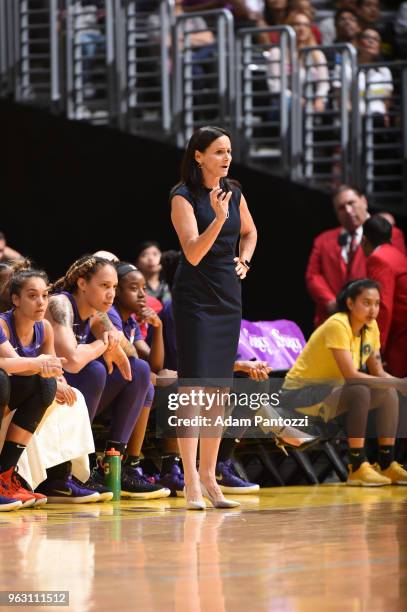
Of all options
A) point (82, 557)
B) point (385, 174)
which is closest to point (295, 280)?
point (385, 174)

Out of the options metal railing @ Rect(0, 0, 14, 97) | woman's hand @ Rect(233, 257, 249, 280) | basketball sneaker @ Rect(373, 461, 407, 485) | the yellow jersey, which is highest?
metal railing @ Rect(0, 0, 14, 97)

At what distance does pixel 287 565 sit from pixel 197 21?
23.5ft

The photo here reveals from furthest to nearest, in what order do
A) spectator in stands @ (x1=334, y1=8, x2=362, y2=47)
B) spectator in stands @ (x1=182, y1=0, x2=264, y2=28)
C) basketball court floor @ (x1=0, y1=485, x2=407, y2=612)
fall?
spectator in stands @ (x1=334, y1=8, x2=362, y2=47) → spectator in stands @ (x1=182, y1=0, x2=264, y2=28) → basketball court floor @ (x1=0, y1=485, x2=407, y2=612)

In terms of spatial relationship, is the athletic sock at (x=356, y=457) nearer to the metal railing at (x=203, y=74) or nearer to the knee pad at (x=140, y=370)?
the knee pad at (x=140, y=370)

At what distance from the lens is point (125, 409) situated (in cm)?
614

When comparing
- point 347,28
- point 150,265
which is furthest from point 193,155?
point 347,28

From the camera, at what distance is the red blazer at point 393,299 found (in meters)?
7.80

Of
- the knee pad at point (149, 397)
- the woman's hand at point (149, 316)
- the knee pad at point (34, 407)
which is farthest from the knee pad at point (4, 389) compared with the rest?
the woman's hand at point (149, 316)

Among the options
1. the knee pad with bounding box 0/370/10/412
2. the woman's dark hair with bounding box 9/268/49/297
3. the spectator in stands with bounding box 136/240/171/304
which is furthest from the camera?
the spectator in stands with bounding box 136/240/171/304

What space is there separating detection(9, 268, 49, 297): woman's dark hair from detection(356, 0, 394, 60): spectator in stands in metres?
5.96

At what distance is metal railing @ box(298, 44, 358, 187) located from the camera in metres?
9.51

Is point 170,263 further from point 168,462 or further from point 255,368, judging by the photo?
point 255,368

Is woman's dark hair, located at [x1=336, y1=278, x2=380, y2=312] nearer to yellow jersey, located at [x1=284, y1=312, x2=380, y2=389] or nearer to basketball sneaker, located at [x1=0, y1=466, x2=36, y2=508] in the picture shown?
yellow jersey, located at [x1=284, y1=312, x2=380, y2=389]

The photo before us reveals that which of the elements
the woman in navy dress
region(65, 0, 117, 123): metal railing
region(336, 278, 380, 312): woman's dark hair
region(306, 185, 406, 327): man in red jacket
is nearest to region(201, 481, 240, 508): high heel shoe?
the woman in navy dress
